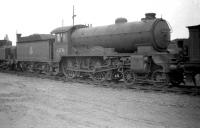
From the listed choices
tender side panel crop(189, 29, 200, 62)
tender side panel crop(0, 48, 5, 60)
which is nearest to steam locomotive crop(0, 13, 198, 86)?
tender side panel crop(189, 29, 200, 62)

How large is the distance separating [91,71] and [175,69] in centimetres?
512

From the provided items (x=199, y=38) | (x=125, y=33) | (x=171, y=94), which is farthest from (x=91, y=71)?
(x=199, y=38)

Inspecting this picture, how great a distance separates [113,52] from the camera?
1337 centimetres

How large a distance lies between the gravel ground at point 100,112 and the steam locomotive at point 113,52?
2.57 metres

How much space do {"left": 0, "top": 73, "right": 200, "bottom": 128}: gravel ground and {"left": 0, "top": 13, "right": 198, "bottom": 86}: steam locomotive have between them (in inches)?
101

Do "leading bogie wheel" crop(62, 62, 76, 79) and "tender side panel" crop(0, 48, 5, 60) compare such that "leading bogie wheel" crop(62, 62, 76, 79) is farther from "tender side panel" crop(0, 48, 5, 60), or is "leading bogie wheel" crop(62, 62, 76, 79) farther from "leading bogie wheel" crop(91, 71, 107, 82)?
"tender side panel" crop(0, 48, 5, 60)

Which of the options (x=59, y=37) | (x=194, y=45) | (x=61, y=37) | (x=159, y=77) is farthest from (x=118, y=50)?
(x=59, y=37)

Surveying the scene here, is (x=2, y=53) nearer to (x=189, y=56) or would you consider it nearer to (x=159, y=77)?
(x=159, y=77)

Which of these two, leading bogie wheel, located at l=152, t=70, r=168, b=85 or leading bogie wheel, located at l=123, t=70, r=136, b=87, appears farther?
leading bogie wheel, located at l=123, t=70, r=136, b=87

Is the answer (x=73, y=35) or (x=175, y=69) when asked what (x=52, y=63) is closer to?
(x=73, y=35)

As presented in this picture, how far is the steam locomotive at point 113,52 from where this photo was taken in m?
11.8

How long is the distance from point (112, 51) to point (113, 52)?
104mm

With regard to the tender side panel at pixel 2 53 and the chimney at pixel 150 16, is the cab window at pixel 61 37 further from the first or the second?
the tender side panel at pixel 2 53

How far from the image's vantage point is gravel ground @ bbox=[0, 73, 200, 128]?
5.69 m
